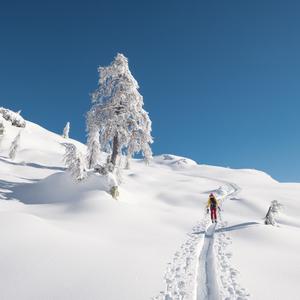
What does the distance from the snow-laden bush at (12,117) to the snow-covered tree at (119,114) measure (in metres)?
30.8

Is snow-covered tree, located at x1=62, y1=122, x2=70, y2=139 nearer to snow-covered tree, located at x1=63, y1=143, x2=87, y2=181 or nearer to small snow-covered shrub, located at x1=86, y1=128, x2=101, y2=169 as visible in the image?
small snow-covered shrub, located at x1=86, y1=128, x2=101, y2=169

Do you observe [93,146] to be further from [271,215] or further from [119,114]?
[271,215]

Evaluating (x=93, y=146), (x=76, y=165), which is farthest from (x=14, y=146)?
(x=76, y=165)

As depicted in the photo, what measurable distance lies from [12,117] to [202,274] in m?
52.3

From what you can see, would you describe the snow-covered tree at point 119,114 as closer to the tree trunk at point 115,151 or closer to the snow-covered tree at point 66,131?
the tree trunk at point 115,151

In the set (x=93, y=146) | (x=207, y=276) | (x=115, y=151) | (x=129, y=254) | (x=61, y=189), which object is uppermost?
(x=93, y=146)

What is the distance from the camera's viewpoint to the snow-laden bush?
158 ft

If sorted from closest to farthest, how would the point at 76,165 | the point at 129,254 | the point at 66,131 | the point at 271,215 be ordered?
the point at 129,254, the point at 271,215, the point at 76,165, the point at 66,131

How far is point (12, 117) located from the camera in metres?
52.2

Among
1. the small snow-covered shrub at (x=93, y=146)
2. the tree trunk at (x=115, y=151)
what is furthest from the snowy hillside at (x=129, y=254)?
the small snow-covered shrub at (x=93, y=146)

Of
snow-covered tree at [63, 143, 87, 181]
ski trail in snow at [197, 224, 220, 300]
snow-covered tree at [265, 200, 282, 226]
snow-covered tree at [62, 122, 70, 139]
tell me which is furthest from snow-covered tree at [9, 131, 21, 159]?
snow-covered tree at [62, 122, 70, 139]

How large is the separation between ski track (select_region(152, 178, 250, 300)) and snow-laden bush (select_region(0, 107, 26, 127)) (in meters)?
45.4

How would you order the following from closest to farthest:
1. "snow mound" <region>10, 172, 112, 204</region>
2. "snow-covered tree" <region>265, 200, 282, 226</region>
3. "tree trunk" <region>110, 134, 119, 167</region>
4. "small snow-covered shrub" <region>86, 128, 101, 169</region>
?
"snow-covered tree" <region>265, 200, 282, 226</region>
"snow mound" <region>10, 172, 112, 204</region>
"tree trunk" <region>110, 134, 119, 167</region>
"small snow-covered shrub" <region>86, 128, 101, 169</region>

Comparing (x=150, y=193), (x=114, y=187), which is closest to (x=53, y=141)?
(x=150, y=193)
